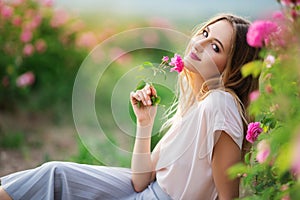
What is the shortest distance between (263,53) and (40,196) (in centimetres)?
90

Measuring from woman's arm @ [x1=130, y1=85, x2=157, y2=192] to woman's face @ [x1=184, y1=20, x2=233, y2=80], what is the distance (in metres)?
0.16

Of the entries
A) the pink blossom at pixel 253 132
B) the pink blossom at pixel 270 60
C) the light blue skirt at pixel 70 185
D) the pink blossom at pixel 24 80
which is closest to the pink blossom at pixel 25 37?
the pink blossom at pixel 24 80

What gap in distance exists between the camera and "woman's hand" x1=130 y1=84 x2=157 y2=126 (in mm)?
1948

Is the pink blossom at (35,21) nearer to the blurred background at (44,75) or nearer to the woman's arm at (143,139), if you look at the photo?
the blurred background at (44,75)

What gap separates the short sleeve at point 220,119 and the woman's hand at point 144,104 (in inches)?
7.0

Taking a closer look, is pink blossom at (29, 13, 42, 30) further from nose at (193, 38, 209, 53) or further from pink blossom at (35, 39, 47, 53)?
nose at (193, 38, 209, 53)

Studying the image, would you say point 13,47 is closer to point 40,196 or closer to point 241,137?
point 40,196

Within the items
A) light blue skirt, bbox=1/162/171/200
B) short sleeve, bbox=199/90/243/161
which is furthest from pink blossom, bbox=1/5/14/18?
short sleeve, bbox=199/90/243/161

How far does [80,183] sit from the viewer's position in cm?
205

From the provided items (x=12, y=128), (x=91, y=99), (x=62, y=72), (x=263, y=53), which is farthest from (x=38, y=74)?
(x=263, y=53)

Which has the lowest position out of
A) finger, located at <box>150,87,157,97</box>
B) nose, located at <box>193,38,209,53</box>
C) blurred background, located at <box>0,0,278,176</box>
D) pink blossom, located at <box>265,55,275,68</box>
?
blurred background, located at <box>0,0,278,176</box>

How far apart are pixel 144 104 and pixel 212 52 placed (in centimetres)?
28

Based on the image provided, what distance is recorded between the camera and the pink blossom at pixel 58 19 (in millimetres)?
4508

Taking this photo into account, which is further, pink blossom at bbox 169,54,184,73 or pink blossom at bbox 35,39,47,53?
pink blossom at bbox 35,39,47,53
